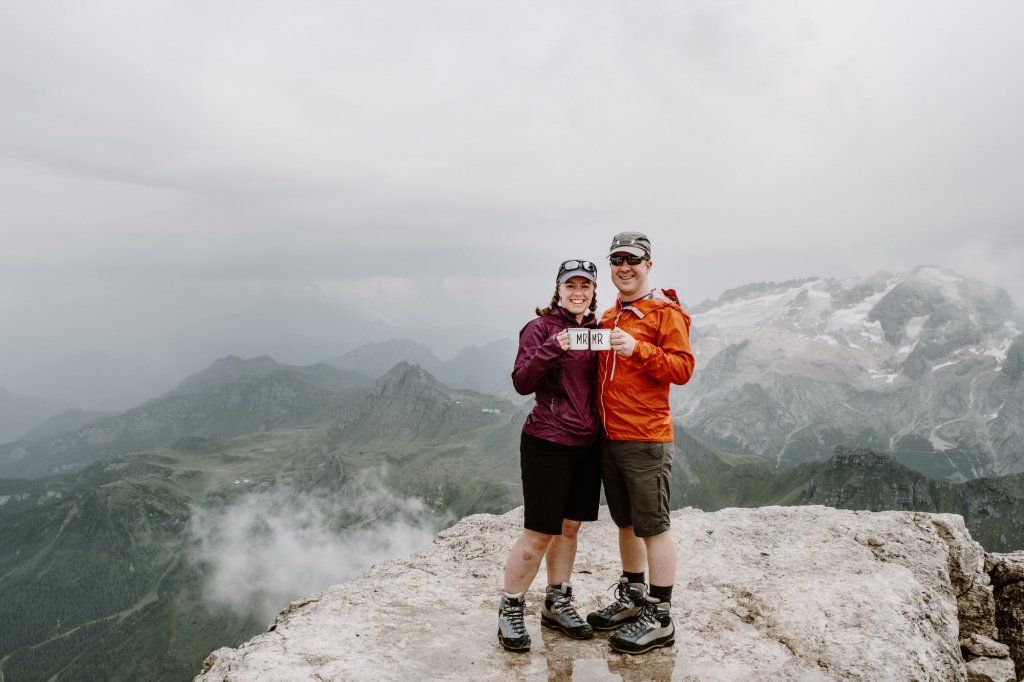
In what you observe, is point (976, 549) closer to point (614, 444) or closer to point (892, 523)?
point (892, 523)

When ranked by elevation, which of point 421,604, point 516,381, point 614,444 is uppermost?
point 516,381

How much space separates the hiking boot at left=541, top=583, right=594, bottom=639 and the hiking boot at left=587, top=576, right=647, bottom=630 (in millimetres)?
181

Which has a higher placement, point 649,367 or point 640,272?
point 640,272

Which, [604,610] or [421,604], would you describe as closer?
[604,610]

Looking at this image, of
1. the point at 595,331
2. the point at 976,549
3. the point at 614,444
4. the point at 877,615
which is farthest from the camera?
the point at 976,549

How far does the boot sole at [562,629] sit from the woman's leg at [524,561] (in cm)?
86

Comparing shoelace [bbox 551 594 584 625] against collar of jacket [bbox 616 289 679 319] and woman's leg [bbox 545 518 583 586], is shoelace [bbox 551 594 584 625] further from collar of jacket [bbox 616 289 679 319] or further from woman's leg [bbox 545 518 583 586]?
collar of jacket [bbox 616 289 679 319]

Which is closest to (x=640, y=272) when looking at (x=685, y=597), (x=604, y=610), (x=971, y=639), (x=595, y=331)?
(x=595, y=331)

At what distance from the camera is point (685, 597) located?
400 inches

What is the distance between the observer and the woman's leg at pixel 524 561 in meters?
8.42

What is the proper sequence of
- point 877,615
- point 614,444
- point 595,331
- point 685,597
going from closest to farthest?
point 595,331, point 614,444, point 877,615, point 685,597

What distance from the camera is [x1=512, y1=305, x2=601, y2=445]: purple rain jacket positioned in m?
8.05

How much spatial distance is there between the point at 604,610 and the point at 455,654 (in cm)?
236

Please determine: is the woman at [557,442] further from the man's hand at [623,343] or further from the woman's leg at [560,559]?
the man's hand at [623,343]
